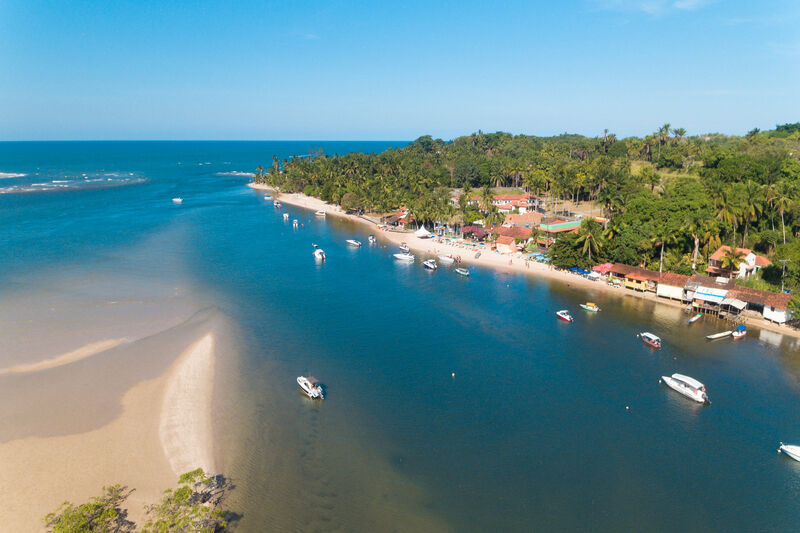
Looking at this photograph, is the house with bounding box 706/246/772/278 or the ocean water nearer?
the ocean water

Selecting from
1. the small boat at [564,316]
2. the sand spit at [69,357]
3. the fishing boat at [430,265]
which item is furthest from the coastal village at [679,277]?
the sand spit at [69,357]

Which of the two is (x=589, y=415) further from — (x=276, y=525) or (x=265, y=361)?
(x=265, y=361)

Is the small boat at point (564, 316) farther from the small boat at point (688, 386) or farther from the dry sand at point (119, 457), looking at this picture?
the dry sand at point (119, 457)

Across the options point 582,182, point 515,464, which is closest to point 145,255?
point 515,464

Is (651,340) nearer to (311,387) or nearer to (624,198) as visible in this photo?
(311,387)

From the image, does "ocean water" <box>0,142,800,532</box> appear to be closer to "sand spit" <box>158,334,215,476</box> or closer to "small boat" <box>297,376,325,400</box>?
"small boat" <box>297,376,325,400</box>

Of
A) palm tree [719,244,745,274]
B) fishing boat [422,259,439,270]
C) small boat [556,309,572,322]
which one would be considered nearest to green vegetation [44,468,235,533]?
small boat [556,309,572,322]
